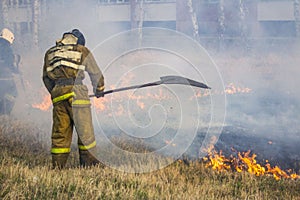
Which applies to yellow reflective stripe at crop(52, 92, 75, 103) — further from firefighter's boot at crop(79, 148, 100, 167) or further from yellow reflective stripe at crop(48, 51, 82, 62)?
firefighter's boot at crop(79, 148, 100, 167)

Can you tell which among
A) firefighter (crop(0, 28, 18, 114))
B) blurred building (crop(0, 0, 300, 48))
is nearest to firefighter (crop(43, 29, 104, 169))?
firefighter (crop(0, 28, 18, 114))

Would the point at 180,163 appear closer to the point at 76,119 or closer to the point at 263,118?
the point at 76,119

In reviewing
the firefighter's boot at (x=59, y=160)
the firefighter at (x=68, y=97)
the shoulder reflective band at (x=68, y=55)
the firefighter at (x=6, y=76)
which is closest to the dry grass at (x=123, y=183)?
the firefighter's boot at (x=59, y=160)

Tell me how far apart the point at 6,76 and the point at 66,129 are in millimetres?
5960

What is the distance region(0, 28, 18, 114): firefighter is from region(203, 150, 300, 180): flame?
5.96 meters

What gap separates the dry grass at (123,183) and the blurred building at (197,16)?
58.5 ft

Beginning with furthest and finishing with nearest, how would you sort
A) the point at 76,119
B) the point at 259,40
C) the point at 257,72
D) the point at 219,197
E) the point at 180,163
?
the point at 259,40
the point at 257,72
the point at 180,163
the point at 76,119
the point at 219,197

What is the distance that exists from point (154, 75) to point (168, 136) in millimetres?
7289

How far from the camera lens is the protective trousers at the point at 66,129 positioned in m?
5.22

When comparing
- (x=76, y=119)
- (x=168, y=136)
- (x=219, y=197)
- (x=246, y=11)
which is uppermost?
(x=246, y=11)

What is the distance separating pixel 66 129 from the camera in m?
5.27

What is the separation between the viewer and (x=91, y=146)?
5324 millimetres

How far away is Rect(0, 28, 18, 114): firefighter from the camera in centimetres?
1030

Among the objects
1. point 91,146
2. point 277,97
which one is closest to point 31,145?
point 91,146
